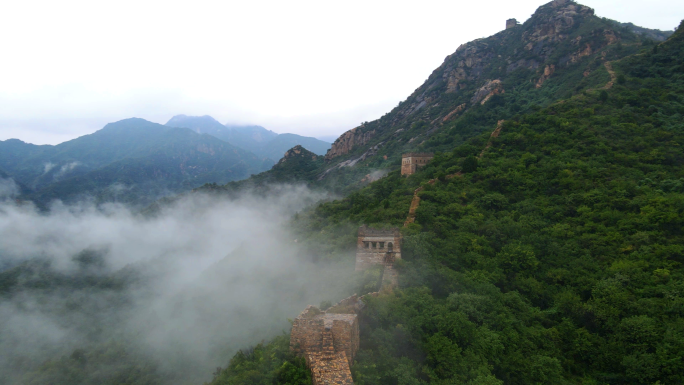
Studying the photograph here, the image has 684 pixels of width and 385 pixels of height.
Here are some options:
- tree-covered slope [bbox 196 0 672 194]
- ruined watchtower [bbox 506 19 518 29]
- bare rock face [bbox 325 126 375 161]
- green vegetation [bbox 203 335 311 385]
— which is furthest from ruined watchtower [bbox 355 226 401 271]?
ruined watchtower [bbox 506 19 518 29]

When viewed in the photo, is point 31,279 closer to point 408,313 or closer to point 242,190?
point 242,190

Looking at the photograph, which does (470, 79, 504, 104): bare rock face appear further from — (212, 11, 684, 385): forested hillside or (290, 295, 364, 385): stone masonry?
(290, 295, 364, 385): stone masonry

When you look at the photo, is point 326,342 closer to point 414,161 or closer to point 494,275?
point 494,275

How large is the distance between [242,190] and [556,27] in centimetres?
8491

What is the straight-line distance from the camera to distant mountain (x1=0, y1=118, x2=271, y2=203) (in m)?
96.4

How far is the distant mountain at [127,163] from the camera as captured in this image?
9644cm

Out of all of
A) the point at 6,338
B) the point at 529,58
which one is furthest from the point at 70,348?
the point at 529,58

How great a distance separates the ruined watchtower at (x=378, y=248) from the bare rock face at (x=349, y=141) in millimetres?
78403

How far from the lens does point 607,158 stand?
90.5 ft

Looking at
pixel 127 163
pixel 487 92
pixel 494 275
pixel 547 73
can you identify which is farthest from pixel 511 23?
pixel 127 163

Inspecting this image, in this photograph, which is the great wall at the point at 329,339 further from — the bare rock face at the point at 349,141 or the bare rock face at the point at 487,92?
the bare rock face at the point at 349,141

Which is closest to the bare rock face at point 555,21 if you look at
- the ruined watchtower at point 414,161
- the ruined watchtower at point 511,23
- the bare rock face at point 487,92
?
the ruined watchtower at point 511,23

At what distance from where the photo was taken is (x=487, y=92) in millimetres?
71000

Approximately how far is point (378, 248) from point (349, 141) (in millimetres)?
81941
